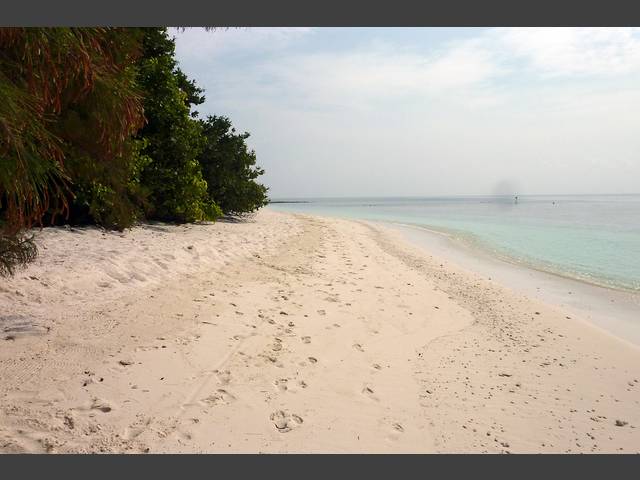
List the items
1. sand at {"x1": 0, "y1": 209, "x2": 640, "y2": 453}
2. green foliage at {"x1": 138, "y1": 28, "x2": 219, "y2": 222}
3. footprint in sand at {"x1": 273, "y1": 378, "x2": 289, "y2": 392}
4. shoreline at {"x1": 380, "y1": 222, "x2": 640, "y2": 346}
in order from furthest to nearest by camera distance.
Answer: green foliage at {"x1": 138, "y1": 28, "x2": 219, "y2": 222}
shoreline at {"x1": 380, "y1": 222, "x2": 640, "y2": 346}
footprint in sand at {"x1": 273, "y1": 378, "x2": 289, "y2": 392}
sand at {"x1": 0, "y1": 209, "x2": 640, "y2": 453}

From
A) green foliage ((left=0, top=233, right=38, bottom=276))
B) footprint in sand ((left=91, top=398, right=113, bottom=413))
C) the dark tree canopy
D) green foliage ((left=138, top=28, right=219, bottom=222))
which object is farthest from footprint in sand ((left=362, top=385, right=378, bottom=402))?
green foliage ((left=138, top=28, right=219, bottom=222))

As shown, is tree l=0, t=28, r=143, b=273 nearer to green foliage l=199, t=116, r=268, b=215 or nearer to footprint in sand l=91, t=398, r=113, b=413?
footprint in sand l=91, t=398, r=113, b=413

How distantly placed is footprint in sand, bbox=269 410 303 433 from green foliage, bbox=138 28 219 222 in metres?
10.7

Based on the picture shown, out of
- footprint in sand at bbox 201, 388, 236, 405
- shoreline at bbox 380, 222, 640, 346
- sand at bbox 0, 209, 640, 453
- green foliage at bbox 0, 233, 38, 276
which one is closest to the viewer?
sand at bbox 0, 209, 640, 453

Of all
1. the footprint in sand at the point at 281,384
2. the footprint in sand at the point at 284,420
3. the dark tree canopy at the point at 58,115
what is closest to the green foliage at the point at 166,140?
the dark tree canopy at the point at 58,115

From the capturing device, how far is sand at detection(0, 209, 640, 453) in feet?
11.0

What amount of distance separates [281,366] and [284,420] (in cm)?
105

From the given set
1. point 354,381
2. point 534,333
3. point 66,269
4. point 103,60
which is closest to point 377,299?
point 534,333

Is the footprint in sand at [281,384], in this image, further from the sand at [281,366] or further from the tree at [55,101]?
the tree at [55,101]

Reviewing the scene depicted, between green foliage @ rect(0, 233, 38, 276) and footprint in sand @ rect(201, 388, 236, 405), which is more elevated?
green foliage @ rect(0, 233, 38, 276)

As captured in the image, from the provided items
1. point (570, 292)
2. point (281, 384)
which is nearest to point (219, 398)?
point (281, 384)

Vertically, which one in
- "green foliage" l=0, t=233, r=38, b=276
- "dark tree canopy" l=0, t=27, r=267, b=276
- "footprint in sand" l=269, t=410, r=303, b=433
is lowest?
"footprint in sand" l=269, t=410, r=303, b=433

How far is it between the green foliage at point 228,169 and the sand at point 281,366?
11.5 m

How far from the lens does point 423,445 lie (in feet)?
11.2
